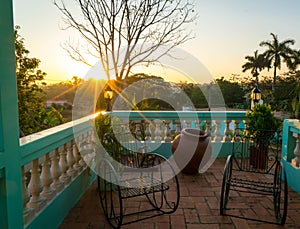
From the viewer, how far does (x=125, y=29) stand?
5848mm

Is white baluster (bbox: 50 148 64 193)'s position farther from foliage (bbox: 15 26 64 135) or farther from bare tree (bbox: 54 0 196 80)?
bare tree (bbox: 54 0 196 80)

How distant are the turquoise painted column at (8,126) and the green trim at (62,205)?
35 cm

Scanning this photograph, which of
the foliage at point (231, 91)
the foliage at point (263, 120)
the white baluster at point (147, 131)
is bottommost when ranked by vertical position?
the white baluster at point (147, 131)

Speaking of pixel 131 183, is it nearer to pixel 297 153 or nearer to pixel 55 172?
pixel 55 172

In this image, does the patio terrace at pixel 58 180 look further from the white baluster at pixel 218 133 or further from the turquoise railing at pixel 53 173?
the white baluster at pixel 218 133

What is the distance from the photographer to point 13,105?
55.1 inches

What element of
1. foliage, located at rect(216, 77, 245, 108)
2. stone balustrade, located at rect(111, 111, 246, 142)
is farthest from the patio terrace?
foliage, located at rect(216, 77, 245, 108)

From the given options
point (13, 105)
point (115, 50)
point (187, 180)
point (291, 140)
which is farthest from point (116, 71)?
point (13, 105)

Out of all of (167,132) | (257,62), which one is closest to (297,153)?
(167,132)

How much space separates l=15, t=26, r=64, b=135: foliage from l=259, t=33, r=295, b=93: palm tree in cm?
1781

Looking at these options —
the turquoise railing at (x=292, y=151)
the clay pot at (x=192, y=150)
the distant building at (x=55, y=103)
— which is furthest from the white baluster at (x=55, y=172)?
the distant building at (x=55, y=103)

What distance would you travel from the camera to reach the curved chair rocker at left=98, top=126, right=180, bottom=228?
85.5 inches

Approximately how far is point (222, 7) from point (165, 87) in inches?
105

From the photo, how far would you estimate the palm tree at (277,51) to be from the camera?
18891 mm
